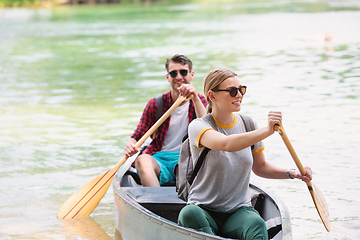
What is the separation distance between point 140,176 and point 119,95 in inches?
246

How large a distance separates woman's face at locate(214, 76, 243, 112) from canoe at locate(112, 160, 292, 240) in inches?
28.3

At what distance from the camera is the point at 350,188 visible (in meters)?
4.95

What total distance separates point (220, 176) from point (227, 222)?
0.88 ft

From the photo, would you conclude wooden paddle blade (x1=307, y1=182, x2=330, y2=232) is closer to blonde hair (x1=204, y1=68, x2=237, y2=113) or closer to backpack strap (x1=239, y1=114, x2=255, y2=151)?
backpack strap (x1=239, y1=114, x2=255, y2=151)

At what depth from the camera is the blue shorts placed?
4.18 metres

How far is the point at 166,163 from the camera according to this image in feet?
13.9

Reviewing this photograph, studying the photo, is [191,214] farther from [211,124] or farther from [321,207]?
[321,207]

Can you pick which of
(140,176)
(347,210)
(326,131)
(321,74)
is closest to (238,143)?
(140,176)

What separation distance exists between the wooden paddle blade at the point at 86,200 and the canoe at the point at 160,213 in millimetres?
370

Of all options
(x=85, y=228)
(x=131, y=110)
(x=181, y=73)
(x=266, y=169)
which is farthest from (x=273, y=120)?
(x=131, y=110)

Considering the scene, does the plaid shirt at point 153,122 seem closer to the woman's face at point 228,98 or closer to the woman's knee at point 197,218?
the woman's face at point 228,98

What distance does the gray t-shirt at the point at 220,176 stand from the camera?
2.76 metres

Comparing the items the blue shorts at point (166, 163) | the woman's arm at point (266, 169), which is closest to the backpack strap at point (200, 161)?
the woman's arm at point (266, 169)

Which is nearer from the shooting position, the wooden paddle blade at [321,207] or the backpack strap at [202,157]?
the backpack strap at [202,157]
